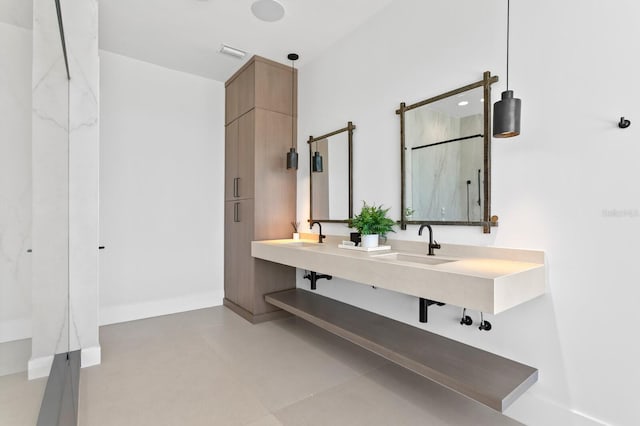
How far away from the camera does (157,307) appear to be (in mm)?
3812

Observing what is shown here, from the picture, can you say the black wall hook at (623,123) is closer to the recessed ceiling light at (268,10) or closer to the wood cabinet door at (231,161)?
the recessed ceiling light at (268,10)

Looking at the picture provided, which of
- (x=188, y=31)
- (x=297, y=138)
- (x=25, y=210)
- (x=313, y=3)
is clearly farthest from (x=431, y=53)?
(x=25, y=210)

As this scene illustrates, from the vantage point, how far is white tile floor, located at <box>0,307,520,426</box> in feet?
6.21

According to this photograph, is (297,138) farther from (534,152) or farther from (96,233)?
(534,152)

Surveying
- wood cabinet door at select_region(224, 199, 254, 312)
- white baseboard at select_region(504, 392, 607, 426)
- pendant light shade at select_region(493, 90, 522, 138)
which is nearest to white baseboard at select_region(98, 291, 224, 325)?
wood cabinet door at select_region(224, 199, 254, 312)

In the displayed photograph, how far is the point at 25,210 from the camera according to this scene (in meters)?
1.50

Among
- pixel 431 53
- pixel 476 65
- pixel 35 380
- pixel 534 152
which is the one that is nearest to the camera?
pixel 35 380

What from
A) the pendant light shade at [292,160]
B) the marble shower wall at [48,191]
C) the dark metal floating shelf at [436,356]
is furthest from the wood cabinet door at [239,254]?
the marble shower wall at [48,191]

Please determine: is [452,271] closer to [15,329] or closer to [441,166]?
[441,166]

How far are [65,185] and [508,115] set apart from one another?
295 cm

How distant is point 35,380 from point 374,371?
6.63ft

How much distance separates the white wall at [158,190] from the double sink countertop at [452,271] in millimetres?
1996

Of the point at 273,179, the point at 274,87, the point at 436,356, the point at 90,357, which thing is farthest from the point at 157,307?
the point at 436,356

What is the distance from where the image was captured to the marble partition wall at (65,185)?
1.78 metres
